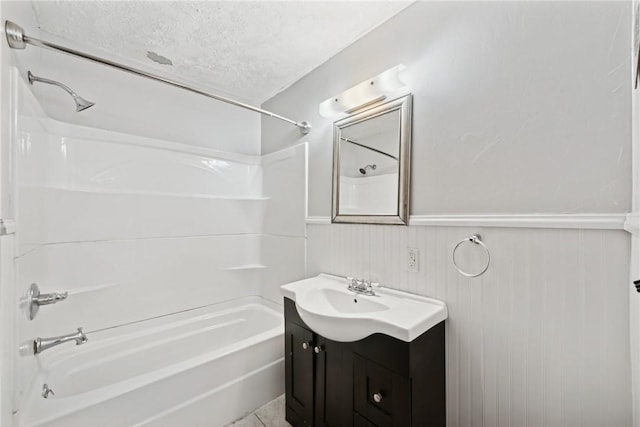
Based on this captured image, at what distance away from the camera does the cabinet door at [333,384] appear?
1.26 meters

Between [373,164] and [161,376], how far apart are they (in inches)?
66.4

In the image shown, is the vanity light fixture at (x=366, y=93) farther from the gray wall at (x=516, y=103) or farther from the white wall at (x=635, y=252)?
the white wall at (x=635, y=252)

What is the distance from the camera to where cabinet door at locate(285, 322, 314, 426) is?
1.45 meters

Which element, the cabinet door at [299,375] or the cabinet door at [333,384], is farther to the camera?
the cabinet door at [299,375]

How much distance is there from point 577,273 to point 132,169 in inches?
104

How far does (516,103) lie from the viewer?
1104 mm

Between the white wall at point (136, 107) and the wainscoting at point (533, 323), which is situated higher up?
the white wall at point (136, 107)

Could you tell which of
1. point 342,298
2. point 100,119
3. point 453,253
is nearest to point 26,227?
point 100,119

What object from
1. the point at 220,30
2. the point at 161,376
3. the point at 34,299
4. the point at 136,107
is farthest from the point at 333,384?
the point at 136,107

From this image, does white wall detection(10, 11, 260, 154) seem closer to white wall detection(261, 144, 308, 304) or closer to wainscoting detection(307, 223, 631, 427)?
white wall detection(261, 144, 308, 304)

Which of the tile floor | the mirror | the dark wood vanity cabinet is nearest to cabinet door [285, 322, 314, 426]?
the dark wood vanity cabinet

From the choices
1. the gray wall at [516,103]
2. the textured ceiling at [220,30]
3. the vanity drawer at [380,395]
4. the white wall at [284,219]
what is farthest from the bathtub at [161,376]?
the textured ceiling at [220,30]

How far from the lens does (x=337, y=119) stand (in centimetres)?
185

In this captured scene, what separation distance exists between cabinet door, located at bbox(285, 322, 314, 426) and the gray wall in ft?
3.13
